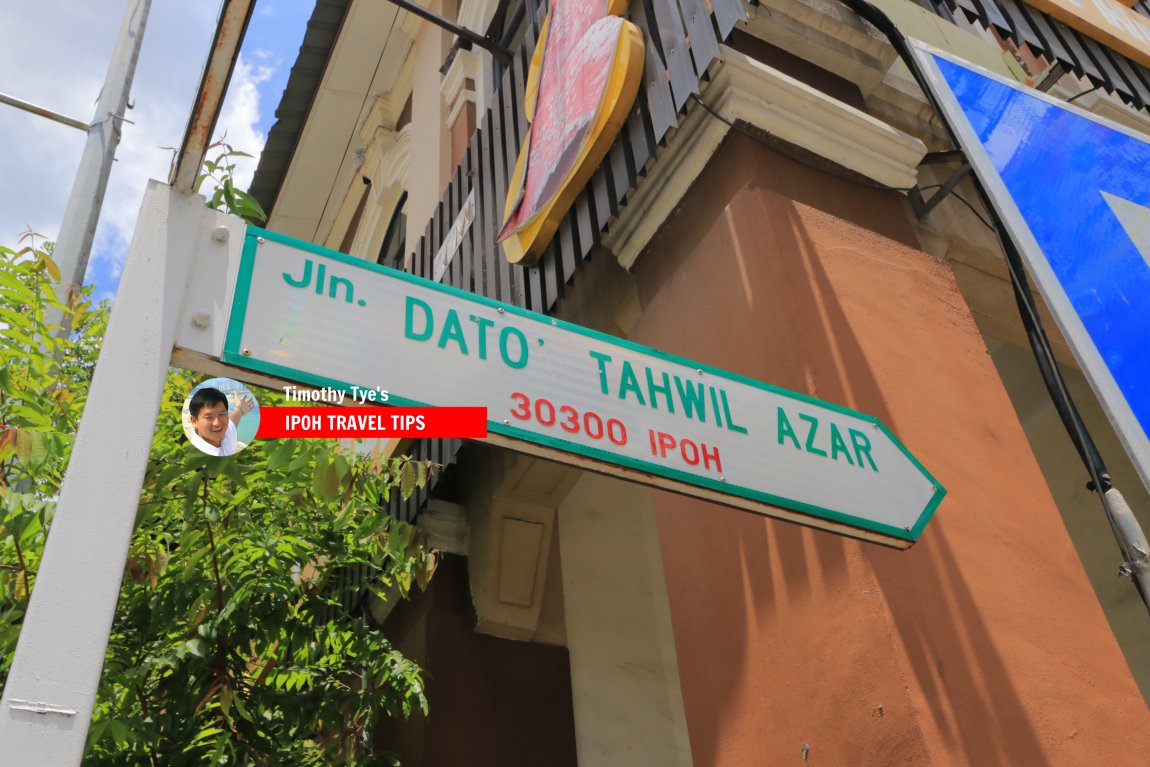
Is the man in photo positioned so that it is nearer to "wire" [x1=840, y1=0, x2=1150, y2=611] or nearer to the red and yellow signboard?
"wire" [x1=840, y1=0, x2=1150, y2=611]

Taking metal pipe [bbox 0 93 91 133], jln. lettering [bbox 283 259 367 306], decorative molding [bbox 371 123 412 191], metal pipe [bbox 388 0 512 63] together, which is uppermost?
decorative molding [bbox 371 123 412 191]

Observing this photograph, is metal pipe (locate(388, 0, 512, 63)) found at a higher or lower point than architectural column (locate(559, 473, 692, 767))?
higher

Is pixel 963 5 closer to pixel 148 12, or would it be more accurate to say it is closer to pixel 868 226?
pixel 868 226

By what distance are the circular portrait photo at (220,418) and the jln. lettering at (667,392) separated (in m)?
0.82

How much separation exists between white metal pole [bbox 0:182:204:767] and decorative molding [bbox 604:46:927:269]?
2.61 m

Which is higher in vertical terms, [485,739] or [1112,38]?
[1112,38]

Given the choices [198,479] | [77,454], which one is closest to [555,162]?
[198,479]

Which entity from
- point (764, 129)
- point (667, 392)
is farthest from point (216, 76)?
point (764, 129)

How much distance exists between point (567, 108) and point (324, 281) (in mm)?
3027

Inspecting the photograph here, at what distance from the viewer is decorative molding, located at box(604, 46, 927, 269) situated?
4105mm

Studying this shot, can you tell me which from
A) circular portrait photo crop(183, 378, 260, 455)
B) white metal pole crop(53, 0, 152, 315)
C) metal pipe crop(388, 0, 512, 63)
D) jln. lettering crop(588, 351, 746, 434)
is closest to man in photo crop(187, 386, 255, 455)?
circular portrait photo crop(183, 378, 260, 455)

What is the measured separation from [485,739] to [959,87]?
4.36m

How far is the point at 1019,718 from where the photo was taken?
2850mm

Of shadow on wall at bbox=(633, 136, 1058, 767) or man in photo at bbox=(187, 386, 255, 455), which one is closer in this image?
man in photo at bbox=(187, 386, 255, 455)
